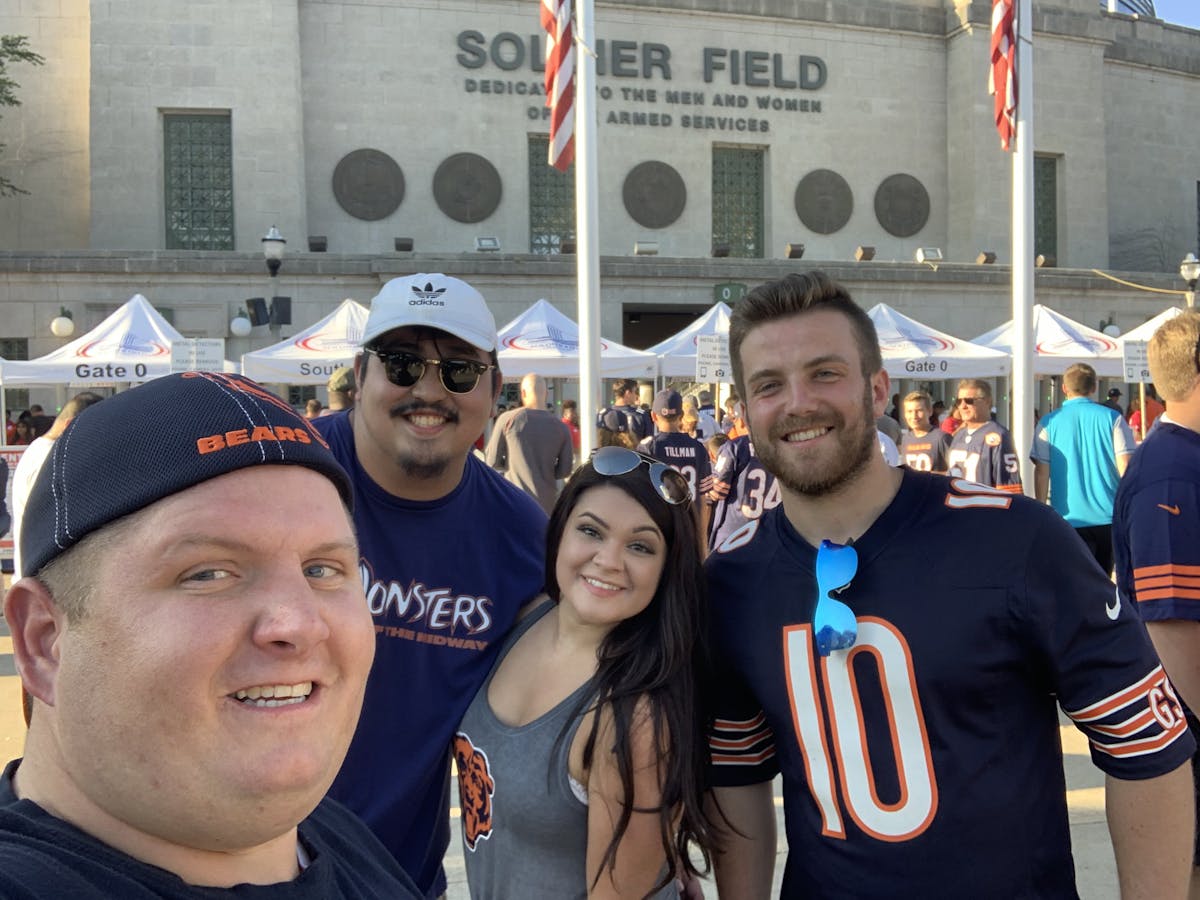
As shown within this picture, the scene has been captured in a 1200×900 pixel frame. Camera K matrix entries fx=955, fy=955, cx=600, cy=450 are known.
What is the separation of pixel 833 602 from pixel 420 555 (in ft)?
3.52

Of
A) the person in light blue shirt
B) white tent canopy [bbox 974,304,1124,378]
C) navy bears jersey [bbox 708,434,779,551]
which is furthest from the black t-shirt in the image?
white tent canopy [bbox 974,304,1124,378]

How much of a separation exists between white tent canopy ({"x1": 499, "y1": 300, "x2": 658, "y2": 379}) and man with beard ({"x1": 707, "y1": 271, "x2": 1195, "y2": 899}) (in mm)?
10866

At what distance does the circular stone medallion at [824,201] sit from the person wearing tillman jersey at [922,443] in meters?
17.9

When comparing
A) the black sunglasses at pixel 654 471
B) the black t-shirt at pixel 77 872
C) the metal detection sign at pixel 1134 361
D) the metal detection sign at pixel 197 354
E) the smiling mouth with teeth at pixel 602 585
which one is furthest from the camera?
the metal detection sign at pixel 1134 361

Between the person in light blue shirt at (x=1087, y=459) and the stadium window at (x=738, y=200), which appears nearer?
the person in light blue shirt at (x=1087, y=459)

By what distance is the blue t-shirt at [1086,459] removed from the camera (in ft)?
26.0

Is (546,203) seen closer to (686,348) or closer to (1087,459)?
(686,348)

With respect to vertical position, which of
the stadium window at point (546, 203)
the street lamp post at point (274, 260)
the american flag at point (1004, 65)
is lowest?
the street lamp post at point (274, 260)

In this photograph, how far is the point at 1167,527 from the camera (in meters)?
3.05

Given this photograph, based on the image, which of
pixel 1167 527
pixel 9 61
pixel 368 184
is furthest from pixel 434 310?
pixel 9 61

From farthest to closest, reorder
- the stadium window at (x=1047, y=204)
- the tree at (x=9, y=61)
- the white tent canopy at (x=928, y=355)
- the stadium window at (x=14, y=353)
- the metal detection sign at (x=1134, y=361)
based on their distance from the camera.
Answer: the stadium window at (x=1047, y=204) < the tree at (x=9, y=61) < the stadium window at (x=14, y=353) < the white tent canopy at (x=928, y=355) < the metal detection sign at (x=1134, y=361)

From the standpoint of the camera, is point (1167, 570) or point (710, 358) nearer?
point (1167, 570)

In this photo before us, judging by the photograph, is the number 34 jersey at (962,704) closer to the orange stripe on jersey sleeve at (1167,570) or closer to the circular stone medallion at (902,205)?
the orange stripe on jersey sleeve at (1167,570)

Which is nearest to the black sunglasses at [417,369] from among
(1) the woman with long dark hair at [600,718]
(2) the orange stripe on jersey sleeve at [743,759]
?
(1) the woman with long dark hair at [600,718]
